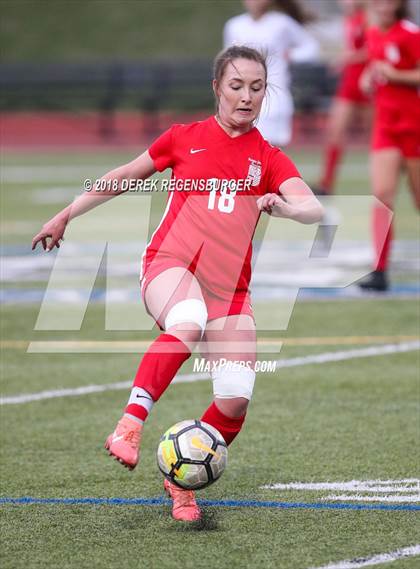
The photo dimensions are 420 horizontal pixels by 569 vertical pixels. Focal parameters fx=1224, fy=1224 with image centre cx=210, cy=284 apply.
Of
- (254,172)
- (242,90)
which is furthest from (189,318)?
(242,90)

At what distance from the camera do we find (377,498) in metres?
4.79

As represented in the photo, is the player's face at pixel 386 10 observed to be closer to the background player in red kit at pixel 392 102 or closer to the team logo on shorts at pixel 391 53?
the background player in red kit at pixel 392 102

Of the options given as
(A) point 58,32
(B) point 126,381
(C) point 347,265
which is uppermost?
(B) point 126,381

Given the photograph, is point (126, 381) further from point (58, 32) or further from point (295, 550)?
point (58, 32)

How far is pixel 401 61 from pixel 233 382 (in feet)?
18.2

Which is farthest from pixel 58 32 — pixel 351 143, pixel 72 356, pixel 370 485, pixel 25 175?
pixel 370 485

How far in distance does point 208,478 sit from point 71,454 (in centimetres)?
130

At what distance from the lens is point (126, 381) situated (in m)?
7.12

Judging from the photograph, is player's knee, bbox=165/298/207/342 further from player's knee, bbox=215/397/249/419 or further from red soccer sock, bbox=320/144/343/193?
red soccer sock, bbox=320/144/343/193

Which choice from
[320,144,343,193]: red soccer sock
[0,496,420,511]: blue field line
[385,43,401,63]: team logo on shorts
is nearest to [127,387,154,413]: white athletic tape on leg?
[0,496,420,511]: blue field line

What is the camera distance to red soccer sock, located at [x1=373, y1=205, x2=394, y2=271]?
375 inches

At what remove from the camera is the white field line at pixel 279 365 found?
6.69 metres

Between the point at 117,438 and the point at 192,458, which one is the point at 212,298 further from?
the point at 117,438

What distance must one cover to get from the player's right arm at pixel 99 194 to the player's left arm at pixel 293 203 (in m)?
0.58
